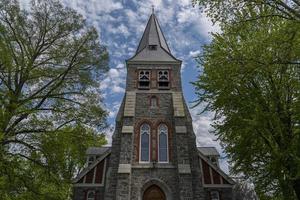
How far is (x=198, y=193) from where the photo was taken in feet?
53.5

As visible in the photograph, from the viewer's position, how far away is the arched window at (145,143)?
17438mm

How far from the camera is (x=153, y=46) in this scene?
24.8 metres

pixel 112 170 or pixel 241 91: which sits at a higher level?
pixel 241 91

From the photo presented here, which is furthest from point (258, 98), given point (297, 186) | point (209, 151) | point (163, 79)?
point (209, 151)

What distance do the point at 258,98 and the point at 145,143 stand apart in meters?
9.13

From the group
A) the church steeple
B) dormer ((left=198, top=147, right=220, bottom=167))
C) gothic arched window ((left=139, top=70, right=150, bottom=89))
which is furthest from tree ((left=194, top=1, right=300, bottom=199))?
dormer ((left=198, top=147, right=220, bottom=167))

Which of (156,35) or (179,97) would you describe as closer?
(179,97)

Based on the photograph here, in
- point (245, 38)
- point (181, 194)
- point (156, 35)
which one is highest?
point (156, 35)

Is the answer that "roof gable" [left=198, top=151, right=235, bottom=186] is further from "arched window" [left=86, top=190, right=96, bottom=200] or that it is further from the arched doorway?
"arched window" [left=86, top=190, right=96, bottom=200]

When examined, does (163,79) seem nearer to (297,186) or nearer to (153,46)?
(153,46)

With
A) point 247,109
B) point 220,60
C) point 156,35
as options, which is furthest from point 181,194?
point 156,35

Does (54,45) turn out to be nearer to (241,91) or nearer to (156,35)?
(241,91)

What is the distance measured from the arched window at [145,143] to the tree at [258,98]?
627 centimetres

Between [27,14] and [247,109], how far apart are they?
385 inches
